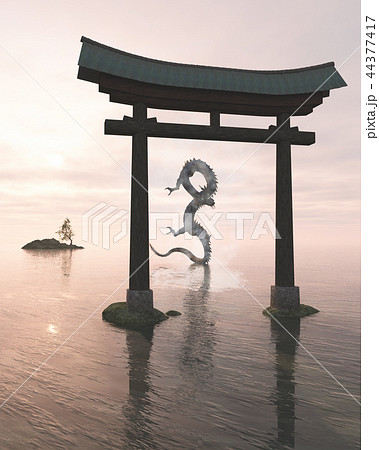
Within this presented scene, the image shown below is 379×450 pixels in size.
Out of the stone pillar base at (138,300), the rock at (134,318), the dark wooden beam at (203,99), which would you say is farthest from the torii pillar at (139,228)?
the dark wooden beam at (203,99)

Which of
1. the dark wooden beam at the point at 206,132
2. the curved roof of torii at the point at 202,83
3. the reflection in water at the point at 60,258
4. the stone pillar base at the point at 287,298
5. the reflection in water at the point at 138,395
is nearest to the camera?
the reflection in water at the point at 138,395

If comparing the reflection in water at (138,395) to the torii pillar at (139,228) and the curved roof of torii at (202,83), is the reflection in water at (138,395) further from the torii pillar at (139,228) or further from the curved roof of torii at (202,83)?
the curved roof of torii at (202,83)

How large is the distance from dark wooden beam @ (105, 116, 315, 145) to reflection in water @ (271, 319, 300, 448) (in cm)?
501

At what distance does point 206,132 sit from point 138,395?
6.91m

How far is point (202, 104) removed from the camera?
391 inches

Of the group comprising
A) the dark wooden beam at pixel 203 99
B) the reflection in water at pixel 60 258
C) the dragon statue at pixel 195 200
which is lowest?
the reflection in water at pixel 60 258

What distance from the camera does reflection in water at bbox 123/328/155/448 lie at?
13.0 feet

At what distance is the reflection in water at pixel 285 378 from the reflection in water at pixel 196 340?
1225mm

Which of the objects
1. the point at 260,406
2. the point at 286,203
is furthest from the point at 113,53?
the point at 260,406

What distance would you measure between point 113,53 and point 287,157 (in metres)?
5.35

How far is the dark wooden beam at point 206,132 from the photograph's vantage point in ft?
30.4

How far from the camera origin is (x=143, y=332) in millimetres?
8492

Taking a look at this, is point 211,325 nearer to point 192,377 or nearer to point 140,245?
point 140,245

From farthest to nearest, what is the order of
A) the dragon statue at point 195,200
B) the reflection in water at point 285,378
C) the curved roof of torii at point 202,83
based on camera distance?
the dragon statue at point 195,200, the curved roof of torii at point 202,83, the reflection in water at point 285,378
